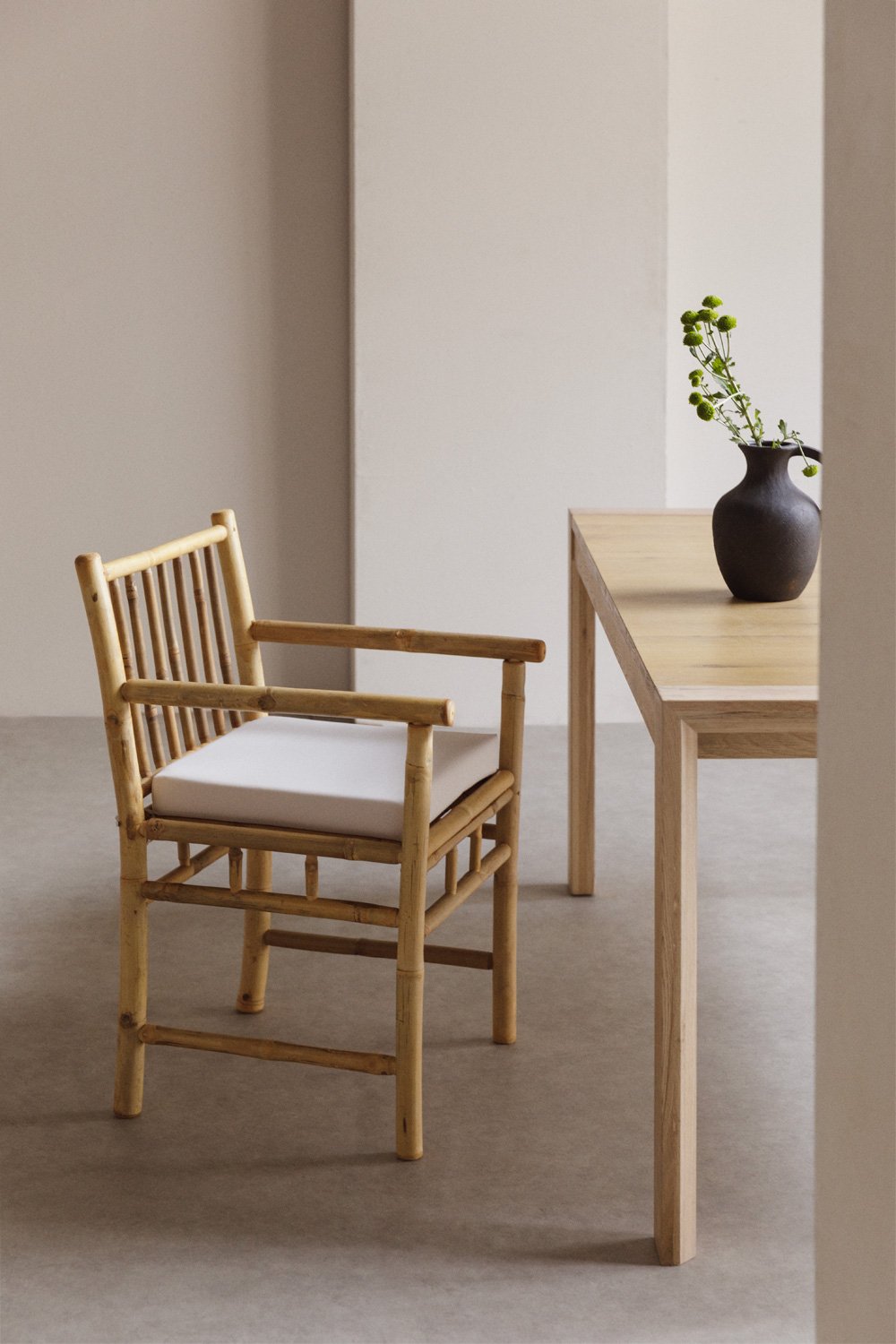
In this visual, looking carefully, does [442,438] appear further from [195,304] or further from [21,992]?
[21,992]

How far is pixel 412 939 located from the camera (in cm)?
192

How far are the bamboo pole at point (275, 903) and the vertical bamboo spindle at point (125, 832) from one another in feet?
0.12

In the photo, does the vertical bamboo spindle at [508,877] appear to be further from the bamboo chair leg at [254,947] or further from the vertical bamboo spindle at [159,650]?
the vertical bamboo spindle at [159,650]

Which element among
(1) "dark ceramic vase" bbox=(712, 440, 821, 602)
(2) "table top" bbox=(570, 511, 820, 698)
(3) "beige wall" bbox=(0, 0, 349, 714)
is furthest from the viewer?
(3) "beige wall" bbox=(0, 0, 349, 714)


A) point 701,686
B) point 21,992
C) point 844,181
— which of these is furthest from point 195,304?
point 844,181

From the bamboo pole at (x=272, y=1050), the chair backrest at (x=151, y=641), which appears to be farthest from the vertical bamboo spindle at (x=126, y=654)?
the bamboo pole at (x=272, y=1050)

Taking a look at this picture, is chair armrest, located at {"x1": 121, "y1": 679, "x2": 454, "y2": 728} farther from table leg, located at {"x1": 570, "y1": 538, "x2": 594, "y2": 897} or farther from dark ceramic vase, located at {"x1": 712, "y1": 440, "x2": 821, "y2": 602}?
table leg, located at {"x1": 570, "y1": 538, "x2": 594, "y2": 897}

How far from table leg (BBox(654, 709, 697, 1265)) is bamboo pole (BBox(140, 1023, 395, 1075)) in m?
0.38

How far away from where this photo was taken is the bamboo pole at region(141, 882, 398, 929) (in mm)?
1921

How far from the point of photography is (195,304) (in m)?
4.21

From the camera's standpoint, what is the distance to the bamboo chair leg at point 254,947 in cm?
235

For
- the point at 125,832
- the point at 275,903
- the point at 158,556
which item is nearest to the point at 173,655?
the point at 158,556

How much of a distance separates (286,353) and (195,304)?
28cm

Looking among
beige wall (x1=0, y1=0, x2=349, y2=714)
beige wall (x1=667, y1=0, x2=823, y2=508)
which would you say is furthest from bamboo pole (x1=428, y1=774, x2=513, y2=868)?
beige wall (x1=667, y1=0, x2=823, y2=508)
